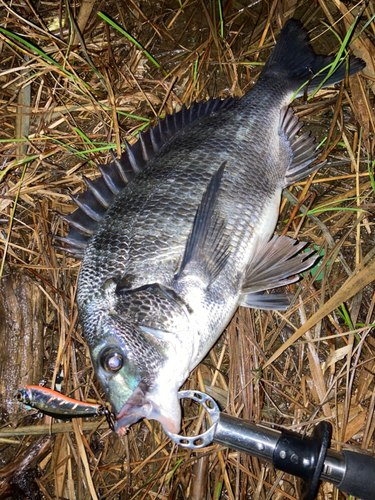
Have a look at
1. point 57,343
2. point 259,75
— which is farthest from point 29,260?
point 259,75

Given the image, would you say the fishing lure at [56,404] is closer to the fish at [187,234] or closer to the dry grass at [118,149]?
the dry grass at [118,149]

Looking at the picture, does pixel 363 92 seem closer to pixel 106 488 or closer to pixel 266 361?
pixel 266 361

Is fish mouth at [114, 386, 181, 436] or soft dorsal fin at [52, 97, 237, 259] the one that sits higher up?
soft dorsal fin at [52, 97, 237, 259]

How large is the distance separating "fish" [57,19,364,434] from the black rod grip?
98cm

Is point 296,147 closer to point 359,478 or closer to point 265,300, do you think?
point 265,300

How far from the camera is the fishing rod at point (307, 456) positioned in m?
2.02

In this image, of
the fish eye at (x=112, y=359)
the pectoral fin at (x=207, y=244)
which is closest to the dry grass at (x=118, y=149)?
the pectoral fin at (x=207, y=244)

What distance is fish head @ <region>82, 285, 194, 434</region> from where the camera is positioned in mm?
2107

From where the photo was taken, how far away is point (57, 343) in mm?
3258

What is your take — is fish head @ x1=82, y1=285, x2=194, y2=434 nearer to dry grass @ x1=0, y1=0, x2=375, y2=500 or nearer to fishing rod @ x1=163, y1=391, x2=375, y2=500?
fishing rod @ x1=163, y1=391, x2=375, y2=500

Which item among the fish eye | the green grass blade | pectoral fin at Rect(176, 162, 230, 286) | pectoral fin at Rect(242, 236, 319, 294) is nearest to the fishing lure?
the fish eye

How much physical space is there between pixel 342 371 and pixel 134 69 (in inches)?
122

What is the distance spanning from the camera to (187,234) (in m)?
2.39

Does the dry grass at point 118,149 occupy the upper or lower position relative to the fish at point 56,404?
upper
